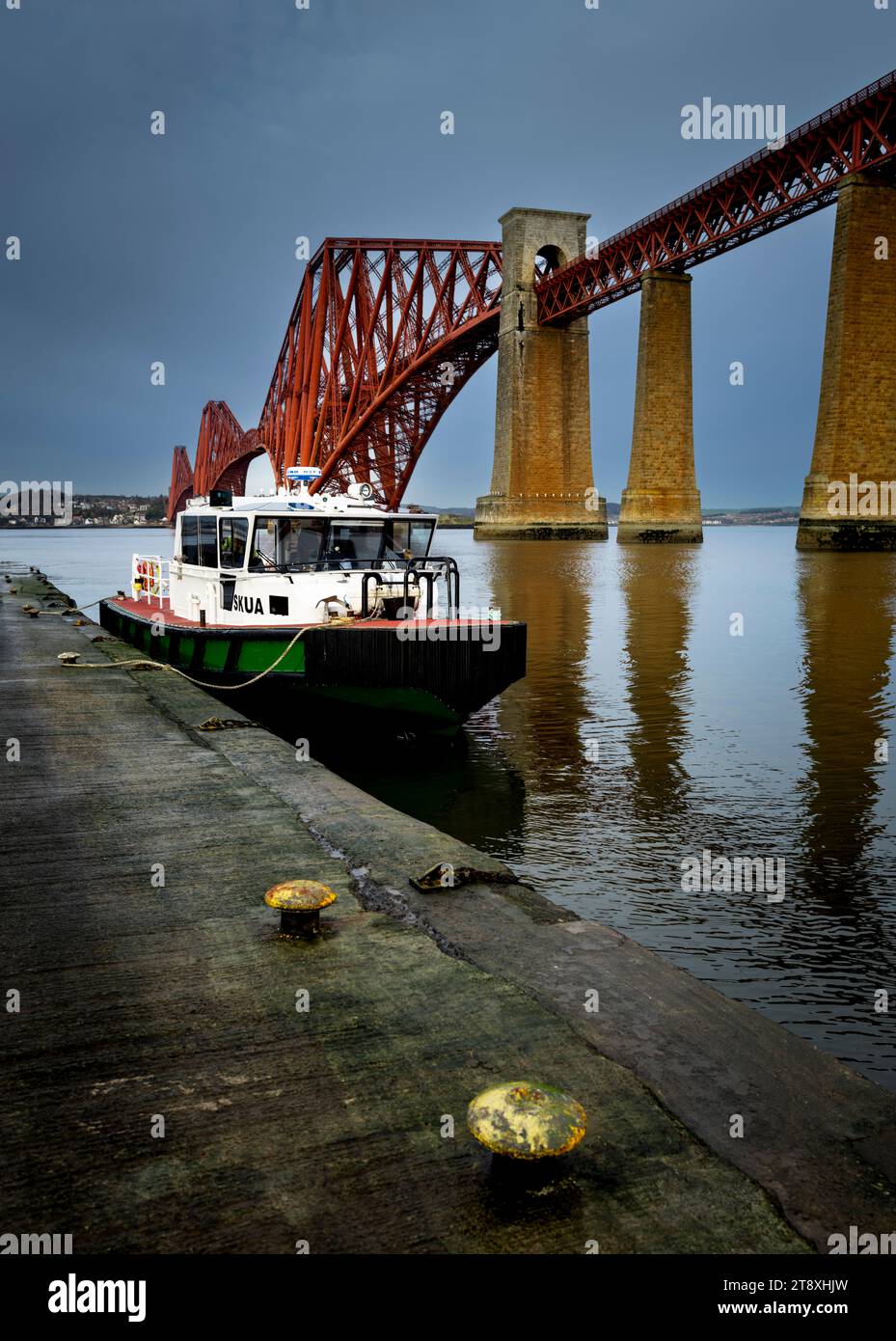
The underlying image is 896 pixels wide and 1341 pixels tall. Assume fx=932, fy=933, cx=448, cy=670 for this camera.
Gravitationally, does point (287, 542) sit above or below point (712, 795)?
above

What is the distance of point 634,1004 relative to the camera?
3.96 m

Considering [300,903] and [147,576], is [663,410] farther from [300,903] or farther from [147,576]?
[300,903]

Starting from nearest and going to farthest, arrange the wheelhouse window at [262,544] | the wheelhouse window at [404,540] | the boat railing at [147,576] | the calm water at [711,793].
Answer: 1. the calm water at [711,793]
2. the wheelhouse window at [262,544]
3. the wheelhouse window at [404,540]
4. the boat railing at [147,576]

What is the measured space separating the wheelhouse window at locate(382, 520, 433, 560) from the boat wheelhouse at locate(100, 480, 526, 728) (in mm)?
16

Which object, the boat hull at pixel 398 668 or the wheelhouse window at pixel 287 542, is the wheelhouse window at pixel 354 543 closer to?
the wheelhouse window at pixel 287 542

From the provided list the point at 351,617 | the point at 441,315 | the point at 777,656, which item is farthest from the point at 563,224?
the point at 351,617

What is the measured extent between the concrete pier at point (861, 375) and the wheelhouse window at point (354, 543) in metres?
45.9

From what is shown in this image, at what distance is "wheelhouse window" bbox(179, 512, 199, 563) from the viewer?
15388 millimetres

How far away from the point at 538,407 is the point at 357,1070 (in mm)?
88546

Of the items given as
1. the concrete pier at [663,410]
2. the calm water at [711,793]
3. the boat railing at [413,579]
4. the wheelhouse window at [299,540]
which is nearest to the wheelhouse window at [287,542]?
the wheelhouse window at [299,540]

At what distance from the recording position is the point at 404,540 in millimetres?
14156

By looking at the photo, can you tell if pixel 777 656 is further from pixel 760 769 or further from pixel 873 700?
pixel 760 769

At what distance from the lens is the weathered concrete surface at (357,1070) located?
2553 mm

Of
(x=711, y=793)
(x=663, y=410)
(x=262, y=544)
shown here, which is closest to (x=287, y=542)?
(x=262, y=544)
